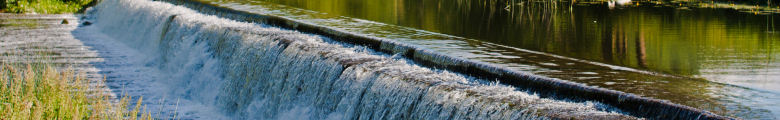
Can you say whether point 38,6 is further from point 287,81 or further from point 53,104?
point 53,104

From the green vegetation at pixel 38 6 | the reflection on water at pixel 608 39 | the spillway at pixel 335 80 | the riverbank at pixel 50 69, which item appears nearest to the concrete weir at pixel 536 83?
the spillway at pixel 335 80

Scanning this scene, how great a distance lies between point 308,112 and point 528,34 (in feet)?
15.1

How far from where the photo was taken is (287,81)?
372 inches

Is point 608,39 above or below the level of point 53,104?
→ above

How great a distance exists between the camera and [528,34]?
1219 cm

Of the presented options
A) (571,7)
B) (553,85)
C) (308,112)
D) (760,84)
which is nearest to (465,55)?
(308,112)

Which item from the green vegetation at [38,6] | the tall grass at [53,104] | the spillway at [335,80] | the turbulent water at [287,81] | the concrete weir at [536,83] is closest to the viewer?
the concrete weir at [536,83]

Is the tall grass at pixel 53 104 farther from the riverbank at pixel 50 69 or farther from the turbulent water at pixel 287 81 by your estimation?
the turbulent water at pixel 287 81

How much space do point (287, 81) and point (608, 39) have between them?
4707 mm

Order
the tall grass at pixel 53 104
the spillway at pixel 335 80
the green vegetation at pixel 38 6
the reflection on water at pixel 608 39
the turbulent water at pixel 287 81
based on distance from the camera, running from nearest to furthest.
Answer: the tall grass at pixel 53 104
the spillway at pixel 335 80
the turbulent water at pixel 287 81
the reflection on water at pixel 608 39
the green vegetation at pixel 38 6

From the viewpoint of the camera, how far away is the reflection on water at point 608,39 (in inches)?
274

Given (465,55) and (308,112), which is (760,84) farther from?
(308,112)

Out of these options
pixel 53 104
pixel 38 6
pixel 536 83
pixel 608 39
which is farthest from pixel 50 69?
pixel 38 6

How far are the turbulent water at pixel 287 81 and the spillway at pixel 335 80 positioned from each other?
0.04 ft
